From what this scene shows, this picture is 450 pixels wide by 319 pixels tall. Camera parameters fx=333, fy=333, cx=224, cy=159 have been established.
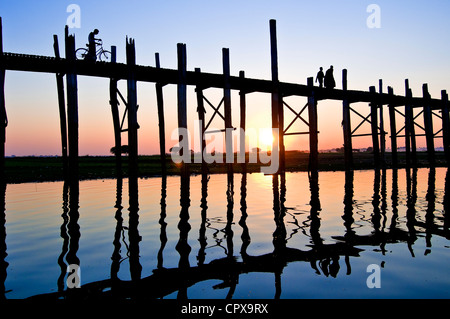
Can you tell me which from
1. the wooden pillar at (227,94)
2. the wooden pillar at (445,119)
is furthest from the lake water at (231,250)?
the wooden pillar at (445,119)

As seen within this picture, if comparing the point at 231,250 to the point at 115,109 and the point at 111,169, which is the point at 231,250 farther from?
the point at 111,169

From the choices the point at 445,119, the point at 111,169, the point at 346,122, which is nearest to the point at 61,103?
the point at 346,122

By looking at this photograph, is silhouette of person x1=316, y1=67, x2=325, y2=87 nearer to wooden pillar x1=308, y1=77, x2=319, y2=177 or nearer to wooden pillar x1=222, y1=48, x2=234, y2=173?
wooden pillar x1=308, y1=77, x2=319, y2=177

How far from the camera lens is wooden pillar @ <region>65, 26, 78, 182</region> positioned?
980 centimetres

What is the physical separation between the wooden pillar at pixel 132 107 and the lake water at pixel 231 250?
0.78 m

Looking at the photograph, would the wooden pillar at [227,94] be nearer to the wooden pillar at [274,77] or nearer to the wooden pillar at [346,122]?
the wooden pillar at [274,77]

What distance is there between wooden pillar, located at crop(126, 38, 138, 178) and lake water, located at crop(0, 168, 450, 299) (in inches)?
30.7

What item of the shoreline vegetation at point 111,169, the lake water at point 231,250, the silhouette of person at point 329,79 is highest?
the silhouette of person at point 329,79

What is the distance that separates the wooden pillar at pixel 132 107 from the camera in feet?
34.6

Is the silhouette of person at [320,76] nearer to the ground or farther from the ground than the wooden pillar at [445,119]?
farther from the ground

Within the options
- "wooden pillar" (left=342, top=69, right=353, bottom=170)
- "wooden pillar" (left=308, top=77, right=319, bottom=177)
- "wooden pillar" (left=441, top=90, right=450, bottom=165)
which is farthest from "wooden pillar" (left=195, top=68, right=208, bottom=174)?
"wooden pillar" (left=441, top=90, right=450, bottom=165)

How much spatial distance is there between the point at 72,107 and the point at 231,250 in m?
6.90
